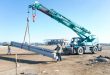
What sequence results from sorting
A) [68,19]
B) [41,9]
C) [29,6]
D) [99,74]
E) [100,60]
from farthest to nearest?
1. [68,19]
2. [41,9]
3. [29,6]
4. [100,60]
5. [99,74]

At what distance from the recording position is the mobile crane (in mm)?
34556

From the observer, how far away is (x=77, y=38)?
36.5 m

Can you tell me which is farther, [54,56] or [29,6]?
[29,6]

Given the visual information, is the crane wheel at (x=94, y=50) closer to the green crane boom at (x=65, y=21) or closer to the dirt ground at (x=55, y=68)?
the green crane boom at (x=65, y=21)

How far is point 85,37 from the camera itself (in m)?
37.2

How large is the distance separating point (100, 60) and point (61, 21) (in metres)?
14.1

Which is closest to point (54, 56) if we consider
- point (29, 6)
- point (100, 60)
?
point (100, 60)

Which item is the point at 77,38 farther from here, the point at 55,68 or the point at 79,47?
the point at 55,68

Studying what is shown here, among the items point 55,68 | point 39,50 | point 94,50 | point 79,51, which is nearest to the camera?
point 55,68

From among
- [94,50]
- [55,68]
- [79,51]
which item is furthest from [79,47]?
[55,68]

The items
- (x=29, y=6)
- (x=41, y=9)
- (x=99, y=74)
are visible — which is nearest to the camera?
(x=99, y=74)

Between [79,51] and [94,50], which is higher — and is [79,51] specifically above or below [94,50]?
below

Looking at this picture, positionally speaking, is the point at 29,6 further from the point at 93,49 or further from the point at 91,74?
the point at 91,74

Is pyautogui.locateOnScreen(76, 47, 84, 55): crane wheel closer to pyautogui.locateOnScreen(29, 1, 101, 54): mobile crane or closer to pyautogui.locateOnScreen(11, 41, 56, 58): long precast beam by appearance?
pyautogui.locateOnScreen(29, 1, 101, 54): mobile crane
